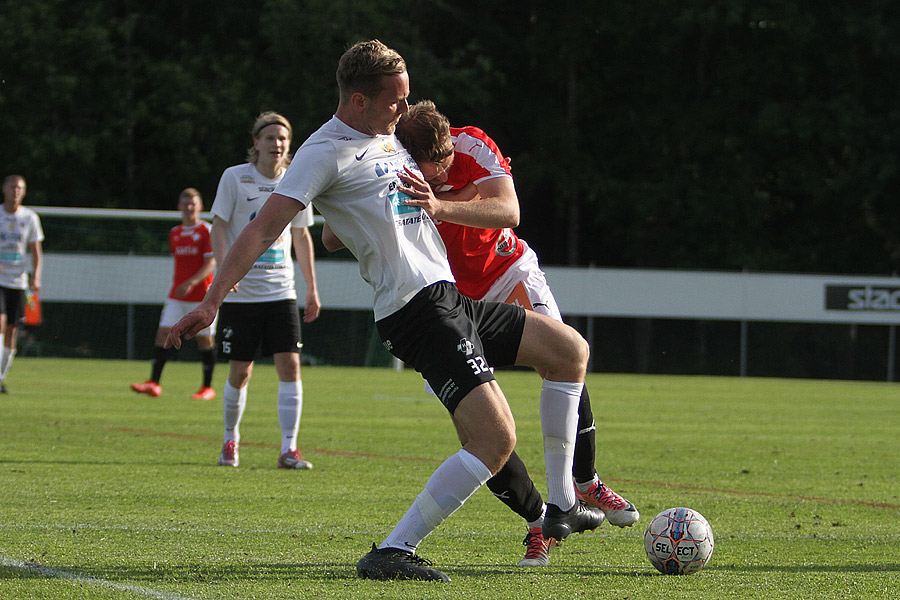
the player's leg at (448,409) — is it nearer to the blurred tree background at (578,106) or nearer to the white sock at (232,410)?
the white sock at (232,410)

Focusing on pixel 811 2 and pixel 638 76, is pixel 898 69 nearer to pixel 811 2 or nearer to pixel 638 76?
pixel 811 2

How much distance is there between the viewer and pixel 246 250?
429cm

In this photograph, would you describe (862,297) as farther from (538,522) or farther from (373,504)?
(538,522)

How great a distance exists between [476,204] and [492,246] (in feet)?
3.19

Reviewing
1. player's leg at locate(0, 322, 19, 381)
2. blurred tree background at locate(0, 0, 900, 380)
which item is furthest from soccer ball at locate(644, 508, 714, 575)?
blurred tree background at locate(0, 0, 900, 380)

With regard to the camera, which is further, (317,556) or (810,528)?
(810,528)

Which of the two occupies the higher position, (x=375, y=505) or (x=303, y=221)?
(x=303, y=221)

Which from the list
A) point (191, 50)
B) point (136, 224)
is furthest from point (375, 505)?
point (191, 50)

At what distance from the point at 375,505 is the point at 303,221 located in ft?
8.22

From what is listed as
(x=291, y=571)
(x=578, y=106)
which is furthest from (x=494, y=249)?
(x=578, y=106)

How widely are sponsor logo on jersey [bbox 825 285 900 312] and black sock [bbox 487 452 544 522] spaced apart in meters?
21.5

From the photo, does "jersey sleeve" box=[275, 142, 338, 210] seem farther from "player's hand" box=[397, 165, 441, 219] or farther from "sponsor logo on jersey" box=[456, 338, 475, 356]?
"sponsor logo on jersey" box=[456, 338, 475, 356]

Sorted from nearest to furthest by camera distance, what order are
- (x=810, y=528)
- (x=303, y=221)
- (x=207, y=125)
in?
(x=810, y=528)
(x=303, y=221)
(x=207, y=125)

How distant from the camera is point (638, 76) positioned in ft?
116
